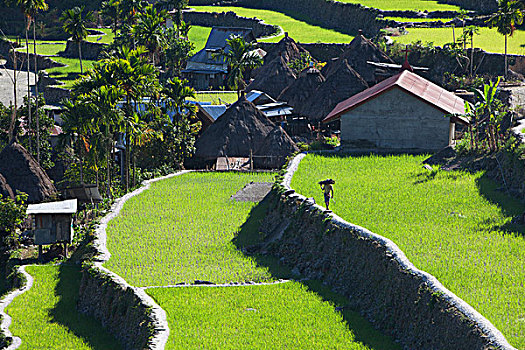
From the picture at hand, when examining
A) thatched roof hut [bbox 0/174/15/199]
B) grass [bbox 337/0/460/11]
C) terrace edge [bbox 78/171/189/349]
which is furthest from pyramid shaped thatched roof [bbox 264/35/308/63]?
terrace edge [bbox 78/171/189/349]

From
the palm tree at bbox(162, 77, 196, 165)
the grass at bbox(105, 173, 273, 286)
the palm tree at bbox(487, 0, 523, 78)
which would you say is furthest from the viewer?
the palm tree at bbox(487, 0, 523, 78)

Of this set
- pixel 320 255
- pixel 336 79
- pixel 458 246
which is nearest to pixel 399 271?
pixel 458 246

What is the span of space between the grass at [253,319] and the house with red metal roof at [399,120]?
1587 centimetres

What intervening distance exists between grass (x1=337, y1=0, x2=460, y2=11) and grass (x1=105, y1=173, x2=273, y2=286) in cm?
5158

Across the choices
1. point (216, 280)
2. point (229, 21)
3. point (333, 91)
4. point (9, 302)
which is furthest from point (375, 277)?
point (229, 21)

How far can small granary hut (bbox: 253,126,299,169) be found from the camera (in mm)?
46625

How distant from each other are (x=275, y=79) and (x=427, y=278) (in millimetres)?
44596

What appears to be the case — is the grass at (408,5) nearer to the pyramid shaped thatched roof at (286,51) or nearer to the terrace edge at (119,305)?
the pyramid shaped thatched roof at (286,51)

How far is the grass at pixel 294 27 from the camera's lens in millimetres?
89000

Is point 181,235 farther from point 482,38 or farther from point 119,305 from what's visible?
point 482,38

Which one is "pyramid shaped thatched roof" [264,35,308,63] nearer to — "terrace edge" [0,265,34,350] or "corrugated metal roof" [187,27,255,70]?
"corrugated metal roof" [187,27,255,70]

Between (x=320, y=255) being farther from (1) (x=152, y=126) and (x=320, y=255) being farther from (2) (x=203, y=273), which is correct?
(1) (x=152, y=126)

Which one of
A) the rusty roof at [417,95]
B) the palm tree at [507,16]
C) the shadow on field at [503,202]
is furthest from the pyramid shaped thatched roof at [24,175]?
the palm tree at [507,16]

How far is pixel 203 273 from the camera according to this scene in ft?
89.5
